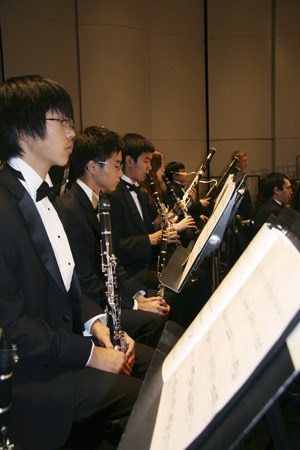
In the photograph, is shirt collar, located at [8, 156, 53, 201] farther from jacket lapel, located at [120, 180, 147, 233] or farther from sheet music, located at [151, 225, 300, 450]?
jacket lapel, located at [120, 180, 147, 233]

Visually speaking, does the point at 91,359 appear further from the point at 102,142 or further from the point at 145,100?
the point at 145,100

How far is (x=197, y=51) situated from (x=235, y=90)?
99 cm

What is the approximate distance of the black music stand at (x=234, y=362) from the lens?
570mm

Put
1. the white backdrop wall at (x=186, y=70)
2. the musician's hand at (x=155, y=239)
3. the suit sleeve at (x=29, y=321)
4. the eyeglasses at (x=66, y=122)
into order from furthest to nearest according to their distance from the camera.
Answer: the white backdrop wall at (x=186, y=70), the musician's hand at (x=155, y=239), the eyeglasses at (x=66, y=122), the suit sleeve at (x=29, y=321)

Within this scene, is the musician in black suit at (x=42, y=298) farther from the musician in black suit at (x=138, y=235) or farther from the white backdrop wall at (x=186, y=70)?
the white backdrop wall at (x=186, y=70)

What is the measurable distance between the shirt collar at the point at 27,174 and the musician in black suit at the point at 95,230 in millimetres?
698

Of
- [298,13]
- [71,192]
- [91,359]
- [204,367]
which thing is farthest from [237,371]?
[298,13]

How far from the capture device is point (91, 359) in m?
1.54

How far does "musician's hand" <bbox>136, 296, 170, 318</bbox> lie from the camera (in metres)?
2.42

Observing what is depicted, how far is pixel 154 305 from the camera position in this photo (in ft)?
7.97

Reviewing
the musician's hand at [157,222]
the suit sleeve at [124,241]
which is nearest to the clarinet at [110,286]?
the suit sleeve at [124,241]

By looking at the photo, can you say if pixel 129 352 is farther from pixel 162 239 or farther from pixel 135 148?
pixel 135 148

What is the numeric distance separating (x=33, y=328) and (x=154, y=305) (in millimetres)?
1139

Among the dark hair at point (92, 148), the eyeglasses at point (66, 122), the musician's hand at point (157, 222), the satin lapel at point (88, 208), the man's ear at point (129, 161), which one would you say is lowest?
the musician's hand at point (157, 222)
